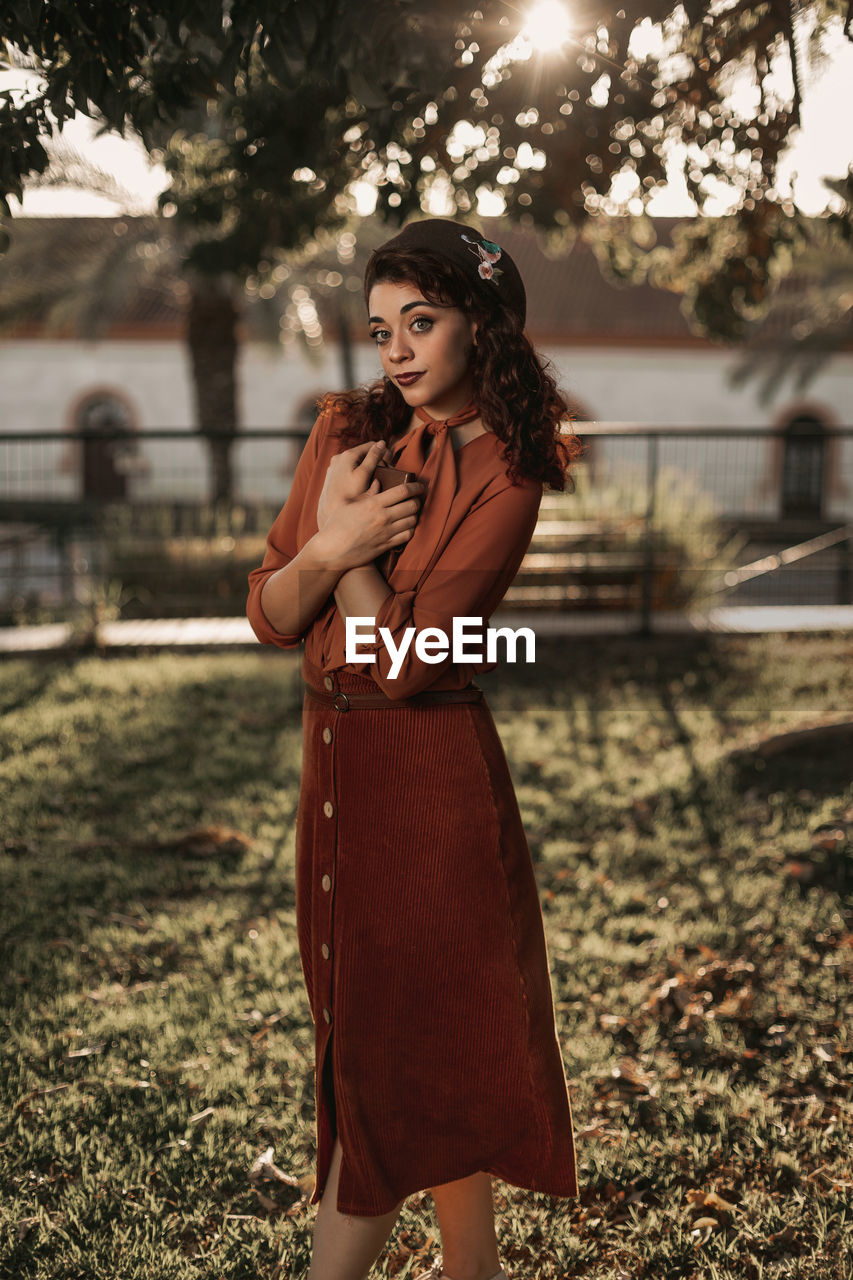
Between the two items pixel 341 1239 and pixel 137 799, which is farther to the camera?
pixel 137 799

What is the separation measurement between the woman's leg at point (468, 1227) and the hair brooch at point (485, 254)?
4.88ft

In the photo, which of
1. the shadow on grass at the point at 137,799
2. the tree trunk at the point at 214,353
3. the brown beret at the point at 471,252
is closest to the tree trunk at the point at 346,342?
the tree trunk at the point at 214,353

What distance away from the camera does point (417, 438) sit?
1743 millimetres

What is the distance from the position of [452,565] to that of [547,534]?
7.89m

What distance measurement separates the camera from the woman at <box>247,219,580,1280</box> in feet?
5.40

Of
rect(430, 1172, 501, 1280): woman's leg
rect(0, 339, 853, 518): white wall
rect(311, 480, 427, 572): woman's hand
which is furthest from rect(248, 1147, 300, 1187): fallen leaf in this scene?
rect(0, 339, 853, 518): white wall

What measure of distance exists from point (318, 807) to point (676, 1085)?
69.1 inches

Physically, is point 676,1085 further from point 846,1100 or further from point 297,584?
point 297,584

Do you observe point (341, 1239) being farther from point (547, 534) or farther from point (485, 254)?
point (547, 534)

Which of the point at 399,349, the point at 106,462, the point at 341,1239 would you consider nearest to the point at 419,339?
the point at 399,349

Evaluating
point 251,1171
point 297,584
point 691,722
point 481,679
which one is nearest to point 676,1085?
point 251,1171

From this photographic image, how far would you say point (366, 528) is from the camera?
1.62 m

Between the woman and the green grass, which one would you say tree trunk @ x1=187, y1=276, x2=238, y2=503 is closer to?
the green grass

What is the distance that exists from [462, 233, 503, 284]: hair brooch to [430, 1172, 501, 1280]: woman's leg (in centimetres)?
149
